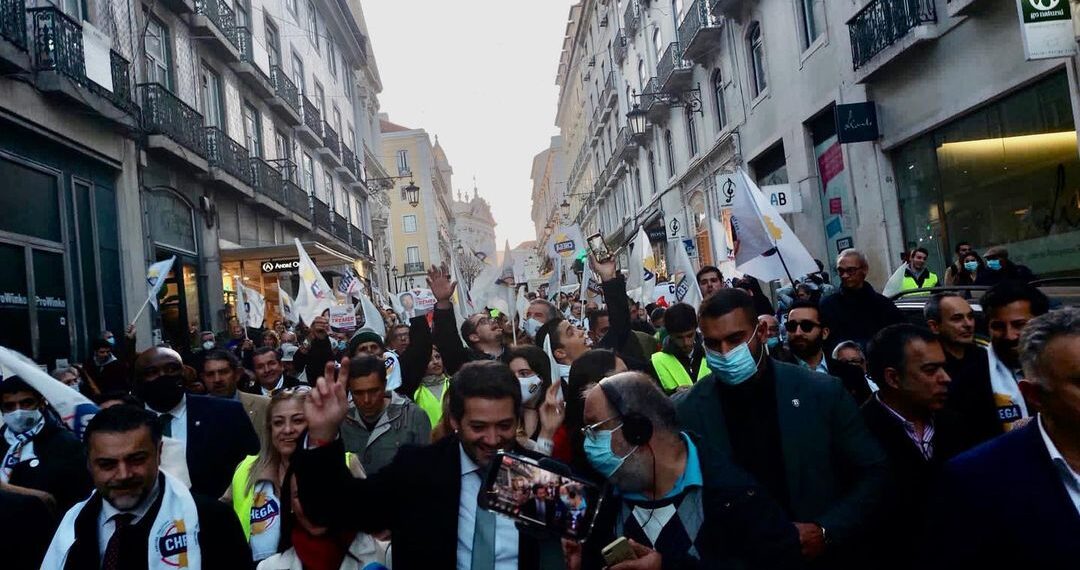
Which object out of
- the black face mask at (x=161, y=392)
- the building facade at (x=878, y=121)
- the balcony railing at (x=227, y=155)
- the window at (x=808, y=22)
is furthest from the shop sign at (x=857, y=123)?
the balcony railing at (x=227, y=155)

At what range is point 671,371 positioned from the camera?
5863 mm

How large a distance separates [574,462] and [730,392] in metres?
0.86

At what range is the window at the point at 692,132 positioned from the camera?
26.2 metres

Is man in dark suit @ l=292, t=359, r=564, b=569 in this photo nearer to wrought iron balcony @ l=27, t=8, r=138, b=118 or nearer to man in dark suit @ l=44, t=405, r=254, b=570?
man in dark suit @ l=44, t=405, r=254, b=570

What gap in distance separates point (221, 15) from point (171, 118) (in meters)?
5.06

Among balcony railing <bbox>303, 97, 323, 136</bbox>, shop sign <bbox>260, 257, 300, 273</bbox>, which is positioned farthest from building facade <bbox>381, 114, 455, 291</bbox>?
shop sign <bbox>260, 257, 300, 273</bbox>

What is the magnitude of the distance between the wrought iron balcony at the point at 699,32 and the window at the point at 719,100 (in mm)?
719

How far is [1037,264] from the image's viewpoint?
1066cm

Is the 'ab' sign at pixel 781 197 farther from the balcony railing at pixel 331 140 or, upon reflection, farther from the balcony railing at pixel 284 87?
the balcony railing at pixel 331 140

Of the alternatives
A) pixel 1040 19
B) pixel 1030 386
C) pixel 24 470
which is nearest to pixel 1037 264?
pixel 1040 19

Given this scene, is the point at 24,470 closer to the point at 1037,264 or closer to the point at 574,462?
the point at 574,462

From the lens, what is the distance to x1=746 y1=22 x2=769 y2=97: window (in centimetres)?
1947

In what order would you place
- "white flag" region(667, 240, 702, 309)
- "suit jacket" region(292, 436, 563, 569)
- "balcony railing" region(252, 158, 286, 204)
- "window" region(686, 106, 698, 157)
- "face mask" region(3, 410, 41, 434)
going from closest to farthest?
1. "suit jacket" region(292, 436, 563, 569)
2. "face mask" region(3, 410, 41, 434)
3. "white flag" region(667, 240, 702, 309)
4. "balcony railing" region(252, 158, 286, 204)
5. "window" region(686, 106, 698, 157)

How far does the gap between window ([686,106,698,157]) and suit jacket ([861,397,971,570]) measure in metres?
23.3
